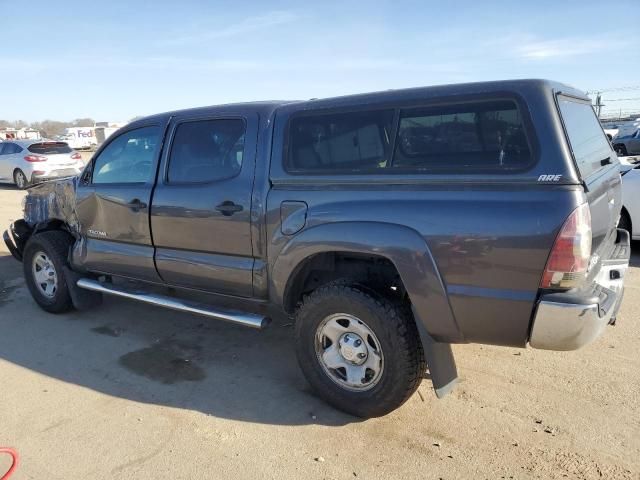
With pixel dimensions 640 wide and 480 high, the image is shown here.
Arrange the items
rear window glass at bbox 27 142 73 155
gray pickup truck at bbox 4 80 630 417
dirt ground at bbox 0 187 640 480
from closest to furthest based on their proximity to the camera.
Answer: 1. gray pickup truck at bbox 4 80 630 417
2. dirt ground at bbox 0 187 640 480
3. rear window glass at bbox 27 142 73 155

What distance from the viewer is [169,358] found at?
161 inches

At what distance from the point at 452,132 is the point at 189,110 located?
222cm

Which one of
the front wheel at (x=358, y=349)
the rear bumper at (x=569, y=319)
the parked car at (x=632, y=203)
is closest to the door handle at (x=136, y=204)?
the front wheel at (x=358, y=349)

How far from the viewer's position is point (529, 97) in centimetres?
257

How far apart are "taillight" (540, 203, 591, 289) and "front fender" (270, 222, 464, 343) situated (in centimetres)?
54

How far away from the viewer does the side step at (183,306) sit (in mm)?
3570

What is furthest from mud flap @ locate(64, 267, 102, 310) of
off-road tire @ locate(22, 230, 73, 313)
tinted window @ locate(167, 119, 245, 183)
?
tinted window @ locate(167, 119, 245, 183)

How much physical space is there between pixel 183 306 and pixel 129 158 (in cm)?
148

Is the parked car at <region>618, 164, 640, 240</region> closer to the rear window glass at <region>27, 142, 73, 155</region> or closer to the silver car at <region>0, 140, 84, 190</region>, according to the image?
the silver car at <region>0, 140, 84, 190</region>

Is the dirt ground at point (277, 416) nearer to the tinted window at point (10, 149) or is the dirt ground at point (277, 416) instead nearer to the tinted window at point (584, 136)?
the tinted window at point (584, 136)

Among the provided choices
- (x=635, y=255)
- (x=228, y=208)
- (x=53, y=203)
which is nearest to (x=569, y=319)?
(x=228, y=208)

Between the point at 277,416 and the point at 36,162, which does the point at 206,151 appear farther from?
the point at 36,162

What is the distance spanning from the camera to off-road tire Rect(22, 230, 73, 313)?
496 centimetres

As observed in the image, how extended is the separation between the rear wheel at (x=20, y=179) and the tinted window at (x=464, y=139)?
15.8 meters
